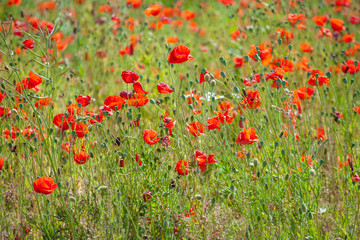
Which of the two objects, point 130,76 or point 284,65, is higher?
point 130,76

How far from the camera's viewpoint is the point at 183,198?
210cm

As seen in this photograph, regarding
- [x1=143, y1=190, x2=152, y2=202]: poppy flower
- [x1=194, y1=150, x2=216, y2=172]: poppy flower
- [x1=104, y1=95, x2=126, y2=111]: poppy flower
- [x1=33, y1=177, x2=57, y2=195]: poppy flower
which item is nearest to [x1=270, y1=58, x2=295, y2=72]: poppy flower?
[x1=194, y1=150, x2=216, y2=172]: poppy flower

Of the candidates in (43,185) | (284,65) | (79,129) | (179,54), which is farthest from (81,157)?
(284,65)

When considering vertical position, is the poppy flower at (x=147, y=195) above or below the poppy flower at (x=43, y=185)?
below

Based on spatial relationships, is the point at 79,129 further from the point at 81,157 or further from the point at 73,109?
the point at 73,109

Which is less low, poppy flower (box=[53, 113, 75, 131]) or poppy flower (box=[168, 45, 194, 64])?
poppy flower (box=[168, 45, 194, 64])

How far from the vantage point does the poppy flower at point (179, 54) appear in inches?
77.9

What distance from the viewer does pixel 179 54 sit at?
1997 mm

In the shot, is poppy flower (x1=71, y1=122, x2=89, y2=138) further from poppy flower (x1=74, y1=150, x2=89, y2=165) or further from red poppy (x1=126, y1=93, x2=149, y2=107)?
red poppy (x1=126, y1=93, x2=149, y2=107)

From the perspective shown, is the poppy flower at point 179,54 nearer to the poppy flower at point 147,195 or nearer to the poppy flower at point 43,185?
the poppy flower at point 147,195

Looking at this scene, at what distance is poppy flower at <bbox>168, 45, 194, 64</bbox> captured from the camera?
1979mm

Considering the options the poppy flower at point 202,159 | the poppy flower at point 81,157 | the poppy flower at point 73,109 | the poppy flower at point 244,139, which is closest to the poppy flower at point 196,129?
the poppy flower at point 202,159

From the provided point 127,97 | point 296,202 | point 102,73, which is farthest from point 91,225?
point 102,73

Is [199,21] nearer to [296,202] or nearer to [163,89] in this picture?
[163,89]
